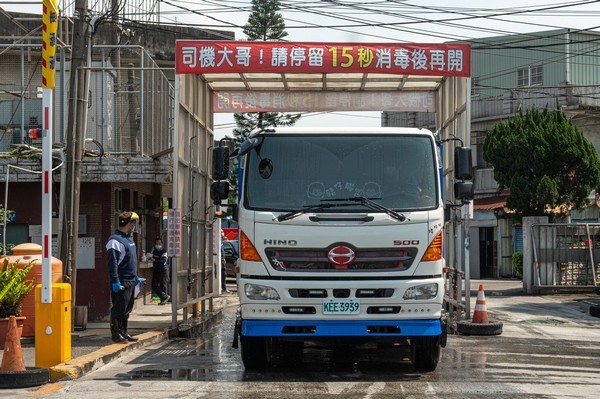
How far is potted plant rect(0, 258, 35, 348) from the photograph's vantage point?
1353 cm

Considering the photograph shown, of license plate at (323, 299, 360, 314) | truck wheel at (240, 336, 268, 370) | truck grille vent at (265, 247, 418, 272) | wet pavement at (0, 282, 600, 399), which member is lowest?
wet pavement at (0, 282, 600, 399)

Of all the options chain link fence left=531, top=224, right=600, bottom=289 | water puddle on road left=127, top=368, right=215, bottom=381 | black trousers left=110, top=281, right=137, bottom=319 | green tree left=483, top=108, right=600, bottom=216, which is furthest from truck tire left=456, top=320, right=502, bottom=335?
green tree left=483, top=108, right=600, bottom=216

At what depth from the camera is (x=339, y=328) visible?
1092cm

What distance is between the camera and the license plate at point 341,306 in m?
10.9

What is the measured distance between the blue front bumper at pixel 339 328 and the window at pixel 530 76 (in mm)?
36374

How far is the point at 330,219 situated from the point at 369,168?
0.84 metres

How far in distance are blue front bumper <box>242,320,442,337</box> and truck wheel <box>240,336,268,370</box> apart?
40 cm

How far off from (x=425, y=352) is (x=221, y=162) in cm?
329

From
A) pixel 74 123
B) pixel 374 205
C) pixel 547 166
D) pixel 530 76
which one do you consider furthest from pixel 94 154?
pixel 530 76

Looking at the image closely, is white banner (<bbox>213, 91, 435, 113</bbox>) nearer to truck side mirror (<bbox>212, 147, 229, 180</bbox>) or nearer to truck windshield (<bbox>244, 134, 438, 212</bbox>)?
truck side mirror (<bbox>212, 147, 229, 180</bbox>)

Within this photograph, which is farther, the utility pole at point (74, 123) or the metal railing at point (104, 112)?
the metal railing at point (104, 112)

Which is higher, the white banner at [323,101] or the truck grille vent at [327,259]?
the white banner at [323,101]

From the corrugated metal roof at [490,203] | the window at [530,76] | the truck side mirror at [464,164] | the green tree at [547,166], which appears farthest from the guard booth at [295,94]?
the window at [530,76]

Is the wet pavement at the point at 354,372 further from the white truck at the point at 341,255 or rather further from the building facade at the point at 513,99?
the building facade at the point at 513,99
